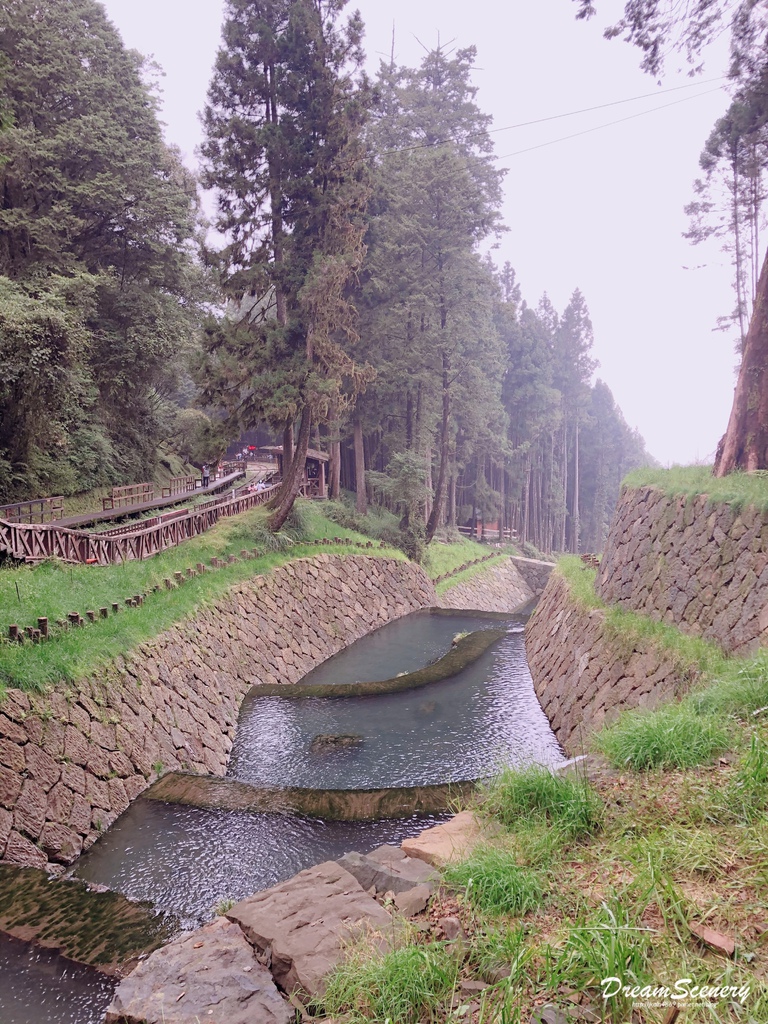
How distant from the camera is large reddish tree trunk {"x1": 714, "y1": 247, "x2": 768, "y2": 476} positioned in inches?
422

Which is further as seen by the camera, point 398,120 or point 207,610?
point 398,120

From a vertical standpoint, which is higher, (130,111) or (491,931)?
(130,111)

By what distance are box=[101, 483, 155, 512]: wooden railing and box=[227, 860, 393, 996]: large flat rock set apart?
1678cm

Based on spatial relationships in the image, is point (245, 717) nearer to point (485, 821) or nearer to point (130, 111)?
point (485, 821)

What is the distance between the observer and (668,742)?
5.03 m

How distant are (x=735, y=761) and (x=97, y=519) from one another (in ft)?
55.1

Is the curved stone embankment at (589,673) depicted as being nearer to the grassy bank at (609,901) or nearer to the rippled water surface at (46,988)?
the grassy bank at (609,901)

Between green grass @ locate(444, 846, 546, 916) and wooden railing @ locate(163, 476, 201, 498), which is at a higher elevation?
wooden railing @ locate(163, 476, 201, 498)

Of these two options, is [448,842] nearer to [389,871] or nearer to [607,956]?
[389,871]

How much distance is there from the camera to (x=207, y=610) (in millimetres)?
13250

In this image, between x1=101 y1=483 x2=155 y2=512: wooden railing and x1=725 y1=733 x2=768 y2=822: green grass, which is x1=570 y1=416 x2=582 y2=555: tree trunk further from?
x1=725 y1=733 x2=768 y2=822: green grass

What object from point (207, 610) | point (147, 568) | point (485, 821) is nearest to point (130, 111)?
point (147, 568)

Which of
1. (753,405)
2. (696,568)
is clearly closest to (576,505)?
(753,405)

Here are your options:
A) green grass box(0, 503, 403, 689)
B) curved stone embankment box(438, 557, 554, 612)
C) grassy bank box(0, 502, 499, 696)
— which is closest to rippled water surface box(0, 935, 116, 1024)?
grassy bank box(0, 502, 499, 696)
